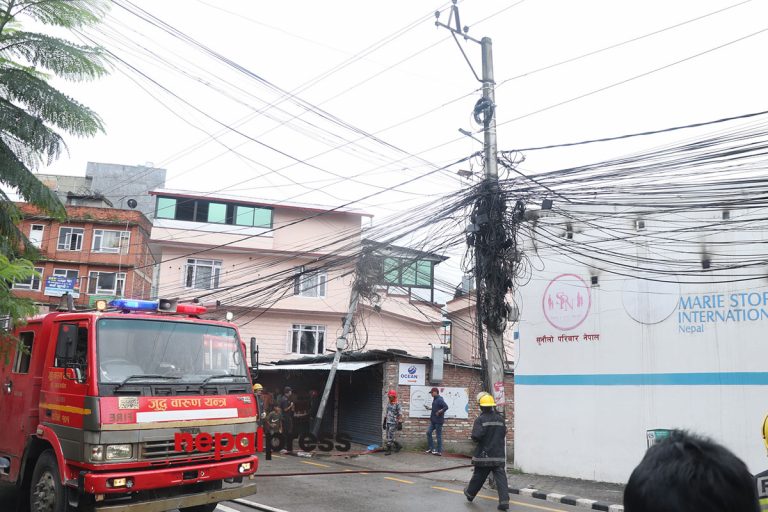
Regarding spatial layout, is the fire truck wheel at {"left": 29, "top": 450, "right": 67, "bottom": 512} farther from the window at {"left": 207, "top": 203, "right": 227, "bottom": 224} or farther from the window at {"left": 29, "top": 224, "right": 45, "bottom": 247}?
the window at {"left": 29, "top": 224, "right": 45, "bottom": 247}

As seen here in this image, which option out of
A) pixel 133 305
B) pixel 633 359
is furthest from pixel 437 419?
pixel 133 305

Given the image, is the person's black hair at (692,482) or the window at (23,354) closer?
the person's black hair at (692,482)

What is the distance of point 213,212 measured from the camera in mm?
33312

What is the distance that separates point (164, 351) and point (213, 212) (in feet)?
88.7

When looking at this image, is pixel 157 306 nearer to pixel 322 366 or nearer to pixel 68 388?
pixel 68 388

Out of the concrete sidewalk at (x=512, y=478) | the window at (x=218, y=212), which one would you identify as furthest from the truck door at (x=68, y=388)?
the window at (x=218, y=212)

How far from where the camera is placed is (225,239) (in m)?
33.1

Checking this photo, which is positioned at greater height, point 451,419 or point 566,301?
point 566,301

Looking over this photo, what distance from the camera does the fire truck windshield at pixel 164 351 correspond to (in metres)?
6.93

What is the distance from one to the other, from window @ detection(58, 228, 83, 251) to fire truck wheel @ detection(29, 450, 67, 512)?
1381 inches

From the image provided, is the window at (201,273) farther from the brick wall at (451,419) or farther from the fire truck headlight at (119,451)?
the fire truck headlight at (119,451)

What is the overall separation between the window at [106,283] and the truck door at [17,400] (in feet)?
105

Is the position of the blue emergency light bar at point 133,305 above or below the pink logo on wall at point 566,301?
below

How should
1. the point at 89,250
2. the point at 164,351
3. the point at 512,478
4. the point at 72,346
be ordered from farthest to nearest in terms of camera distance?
the point at 89,250, the point at 512,478, the point at 164,351, the point at 72,346
